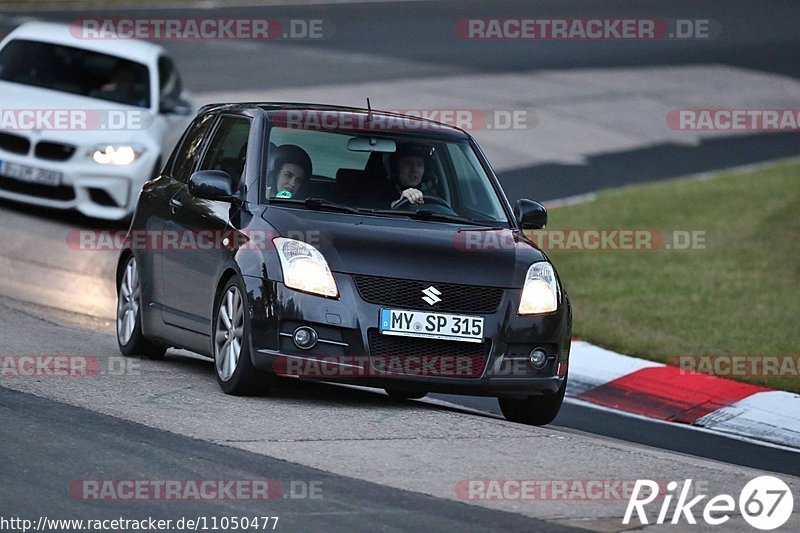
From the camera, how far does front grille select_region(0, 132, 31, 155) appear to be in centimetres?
1630

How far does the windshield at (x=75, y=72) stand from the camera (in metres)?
17.5

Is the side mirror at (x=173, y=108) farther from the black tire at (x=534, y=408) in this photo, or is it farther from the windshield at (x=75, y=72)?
the black tire at (x=534, y=408)

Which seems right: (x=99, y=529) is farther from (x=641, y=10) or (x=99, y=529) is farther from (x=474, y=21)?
(x=641, y=10)

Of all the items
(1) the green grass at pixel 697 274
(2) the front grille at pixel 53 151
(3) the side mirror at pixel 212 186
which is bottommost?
(1) the green grass at pixel 697 274

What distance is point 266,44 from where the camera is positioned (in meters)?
33.7

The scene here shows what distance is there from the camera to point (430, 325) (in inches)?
345

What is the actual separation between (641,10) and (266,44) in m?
11.2

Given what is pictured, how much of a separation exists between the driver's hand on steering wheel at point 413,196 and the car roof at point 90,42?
883cm

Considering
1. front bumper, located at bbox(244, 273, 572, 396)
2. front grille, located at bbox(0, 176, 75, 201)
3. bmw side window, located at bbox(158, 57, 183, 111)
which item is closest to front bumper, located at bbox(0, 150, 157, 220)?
front grille, located at bbox(0, 176, 75, 201)

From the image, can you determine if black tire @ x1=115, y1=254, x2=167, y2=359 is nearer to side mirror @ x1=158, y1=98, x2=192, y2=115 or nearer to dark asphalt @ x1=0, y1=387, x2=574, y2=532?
dark asphalt @ x1=0, y1=387, x2=574, y2=532

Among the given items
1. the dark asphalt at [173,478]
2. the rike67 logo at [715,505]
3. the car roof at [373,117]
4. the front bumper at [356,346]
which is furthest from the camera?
the car roof at [373,117]

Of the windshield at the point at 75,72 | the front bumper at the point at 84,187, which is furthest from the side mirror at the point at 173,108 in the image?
the front bumper at the point at 84,187

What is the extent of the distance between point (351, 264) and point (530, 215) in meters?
1.62

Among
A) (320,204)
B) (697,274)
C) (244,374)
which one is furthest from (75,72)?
(244,374)
